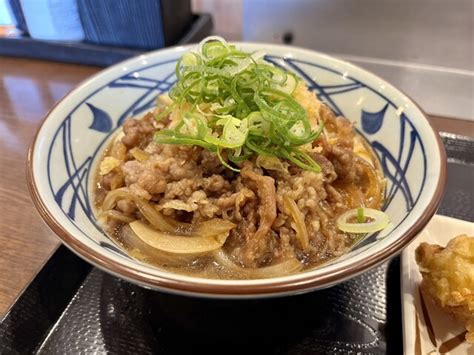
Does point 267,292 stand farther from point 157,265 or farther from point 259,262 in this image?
point 157,265

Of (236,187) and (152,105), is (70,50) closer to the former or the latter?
(152,105)

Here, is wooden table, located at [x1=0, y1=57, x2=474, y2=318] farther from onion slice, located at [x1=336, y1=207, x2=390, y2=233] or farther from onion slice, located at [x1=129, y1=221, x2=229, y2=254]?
onion slice, located at [x1=336, y1=207, x2=390, y2=233]

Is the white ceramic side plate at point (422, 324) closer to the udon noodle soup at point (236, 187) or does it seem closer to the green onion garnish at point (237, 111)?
the udon noodle soup at point (236, 187)

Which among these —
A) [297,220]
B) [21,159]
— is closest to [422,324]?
[297,220]

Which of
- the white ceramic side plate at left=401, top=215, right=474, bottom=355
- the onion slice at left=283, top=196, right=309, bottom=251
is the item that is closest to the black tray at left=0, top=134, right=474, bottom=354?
the white ceramic side plate at left=401, top=215, right=474, bottom=355

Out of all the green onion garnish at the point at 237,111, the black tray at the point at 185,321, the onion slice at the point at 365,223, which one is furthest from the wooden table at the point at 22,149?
the onion slice at the point at 365,223
